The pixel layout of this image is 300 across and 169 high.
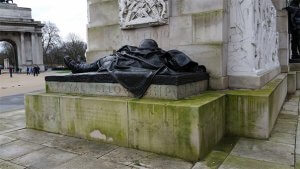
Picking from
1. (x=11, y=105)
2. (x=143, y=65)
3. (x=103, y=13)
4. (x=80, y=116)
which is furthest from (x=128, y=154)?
(x=11, y=105)

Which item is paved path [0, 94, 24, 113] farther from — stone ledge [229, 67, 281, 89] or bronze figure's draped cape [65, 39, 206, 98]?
stone ledge [229, 67, 281, 89]

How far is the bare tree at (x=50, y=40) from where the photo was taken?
3649 inches

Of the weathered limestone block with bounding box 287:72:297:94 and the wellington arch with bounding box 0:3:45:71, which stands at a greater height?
the wellington arch with bounding box 0:3:45:71

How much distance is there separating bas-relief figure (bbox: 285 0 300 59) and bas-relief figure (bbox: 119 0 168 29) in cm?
691

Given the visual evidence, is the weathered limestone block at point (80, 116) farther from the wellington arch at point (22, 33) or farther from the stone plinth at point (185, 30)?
the wellington arch at point (22, 33)

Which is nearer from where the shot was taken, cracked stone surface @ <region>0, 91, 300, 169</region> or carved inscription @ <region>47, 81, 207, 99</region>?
cracked stone surface @ <region>0, 91, 300, 169</region>

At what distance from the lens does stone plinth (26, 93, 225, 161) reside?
13.0 feet

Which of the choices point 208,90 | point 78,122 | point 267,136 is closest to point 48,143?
point 78,122

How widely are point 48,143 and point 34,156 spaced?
633 mm

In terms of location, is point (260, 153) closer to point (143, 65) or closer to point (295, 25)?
point (143, 65)

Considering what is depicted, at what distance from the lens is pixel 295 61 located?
1185 cm

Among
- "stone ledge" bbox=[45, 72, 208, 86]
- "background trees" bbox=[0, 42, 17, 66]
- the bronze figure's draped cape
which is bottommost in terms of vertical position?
"stone ledge" bbox=[45, 72, 208, 86]

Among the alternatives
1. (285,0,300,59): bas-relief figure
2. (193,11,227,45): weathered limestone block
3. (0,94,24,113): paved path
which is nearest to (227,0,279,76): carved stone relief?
(193,11,227,45): weathered limestone block

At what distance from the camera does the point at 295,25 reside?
11352mm
